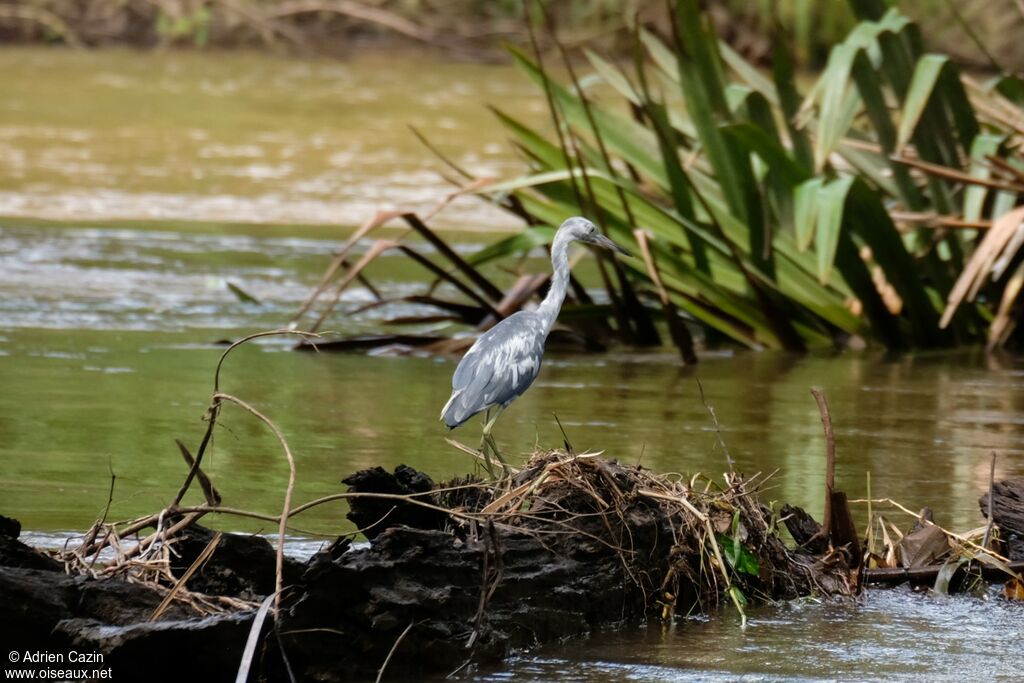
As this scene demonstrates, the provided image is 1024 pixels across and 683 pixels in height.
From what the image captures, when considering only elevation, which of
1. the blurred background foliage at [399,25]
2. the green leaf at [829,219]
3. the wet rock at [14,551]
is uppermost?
the blurred background foliage at [399,25]

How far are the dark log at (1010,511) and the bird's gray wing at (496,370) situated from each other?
4.60ft

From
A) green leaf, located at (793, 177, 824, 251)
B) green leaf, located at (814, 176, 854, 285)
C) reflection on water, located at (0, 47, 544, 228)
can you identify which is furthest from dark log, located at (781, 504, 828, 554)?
reflection on water, located at (0, 47, 544, 228)

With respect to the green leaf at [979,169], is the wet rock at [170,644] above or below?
below

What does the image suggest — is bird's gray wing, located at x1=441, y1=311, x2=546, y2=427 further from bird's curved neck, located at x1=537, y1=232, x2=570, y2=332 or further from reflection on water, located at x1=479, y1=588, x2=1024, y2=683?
reflection on water, located at x1=479, y1=588, x2=1024, y2=683

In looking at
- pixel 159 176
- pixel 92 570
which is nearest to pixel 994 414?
pixel 92 570

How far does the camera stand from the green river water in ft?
15.0

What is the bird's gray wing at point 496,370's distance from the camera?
4980mm

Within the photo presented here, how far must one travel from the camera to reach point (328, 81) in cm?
2066

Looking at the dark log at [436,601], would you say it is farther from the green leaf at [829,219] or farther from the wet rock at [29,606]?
the green leaf at [829,219]

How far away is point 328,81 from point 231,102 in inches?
98.1

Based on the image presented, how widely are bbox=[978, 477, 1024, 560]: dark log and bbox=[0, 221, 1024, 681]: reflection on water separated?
0.91 feet

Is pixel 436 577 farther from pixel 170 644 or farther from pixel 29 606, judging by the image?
pixel 29 606

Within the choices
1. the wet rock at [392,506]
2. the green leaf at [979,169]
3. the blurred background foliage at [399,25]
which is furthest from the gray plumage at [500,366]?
the blurred background foliage at [399,25]

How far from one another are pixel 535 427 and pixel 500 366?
0.85 metres
